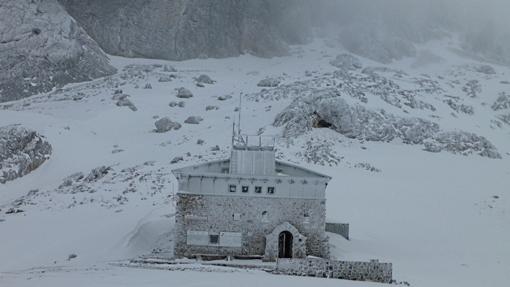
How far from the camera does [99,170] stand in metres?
50.6

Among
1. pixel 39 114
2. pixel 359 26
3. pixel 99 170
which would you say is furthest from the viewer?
pixel 359 26

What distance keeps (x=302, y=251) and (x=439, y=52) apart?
3160 inches

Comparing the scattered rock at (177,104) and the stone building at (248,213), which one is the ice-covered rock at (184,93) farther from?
the stone building at (248,213)

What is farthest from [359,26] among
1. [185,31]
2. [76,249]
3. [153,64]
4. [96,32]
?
[76,249]

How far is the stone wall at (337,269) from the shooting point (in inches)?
1064

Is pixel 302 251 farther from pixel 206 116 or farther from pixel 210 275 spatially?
pixel 206 116

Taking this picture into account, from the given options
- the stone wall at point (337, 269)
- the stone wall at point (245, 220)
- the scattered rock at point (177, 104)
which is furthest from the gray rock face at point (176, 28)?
the stone wall at point (337, 269)

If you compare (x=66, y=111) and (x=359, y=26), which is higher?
(x=359, y=26)

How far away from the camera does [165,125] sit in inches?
2459

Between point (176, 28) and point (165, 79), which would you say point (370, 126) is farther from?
point (176, 28)

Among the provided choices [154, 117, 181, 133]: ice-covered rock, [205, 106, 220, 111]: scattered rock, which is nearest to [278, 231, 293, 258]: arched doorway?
[154, 117, 181, 133]: ice-covered rock

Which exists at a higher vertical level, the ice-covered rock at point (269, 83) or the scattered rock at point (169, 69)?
the scattered rock at point (169, 69)

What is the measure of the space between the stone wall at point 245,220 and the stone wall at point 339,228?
5782 mm

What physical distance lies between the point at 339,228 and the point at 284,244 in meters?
6.56
